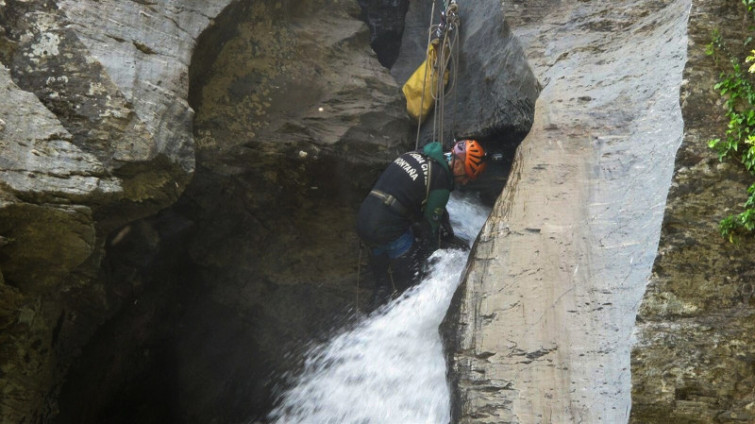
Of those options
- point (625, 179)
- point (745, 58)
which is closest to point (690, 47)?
point (745, 58)

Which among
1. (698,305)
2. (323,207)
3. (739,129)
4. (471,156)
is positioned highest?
(739,129)

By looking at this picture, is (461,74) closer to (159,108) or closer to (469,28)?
(469,28)

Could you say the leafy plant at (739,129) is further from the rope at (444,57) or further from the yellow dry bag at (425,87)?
the yellow dry bag at (425,87)

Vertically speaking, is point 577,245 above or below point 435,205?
above

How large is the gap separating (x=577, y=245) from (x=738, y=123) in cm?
110

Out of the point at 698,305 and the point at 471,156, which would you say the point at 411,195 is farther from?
the point at 698,305

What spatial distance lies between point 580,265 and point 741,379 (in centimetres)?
108

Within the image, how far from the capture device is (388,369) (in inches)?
190

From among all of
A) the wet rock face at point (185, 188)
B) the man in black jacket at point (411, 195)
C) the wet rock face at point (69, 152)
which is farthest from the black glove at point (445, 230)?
the wet rock face at point (69, 152)

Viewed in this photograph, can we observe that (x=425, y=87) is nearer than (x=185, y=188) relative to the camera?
No

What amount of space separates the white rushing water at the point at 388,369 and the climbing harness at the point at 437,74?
168 cm

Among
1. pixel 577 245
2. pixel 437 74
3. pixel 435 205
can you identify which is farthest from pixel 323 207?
pixel 577 245

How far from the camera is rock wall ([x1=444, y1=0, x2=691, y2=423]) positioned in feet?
11.5

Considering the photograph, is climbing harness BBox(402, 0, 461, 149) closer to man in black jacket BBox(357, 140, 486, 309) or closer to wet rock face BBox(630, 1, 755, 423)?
man in black jacket BBox(357, 140, 486, 309)
